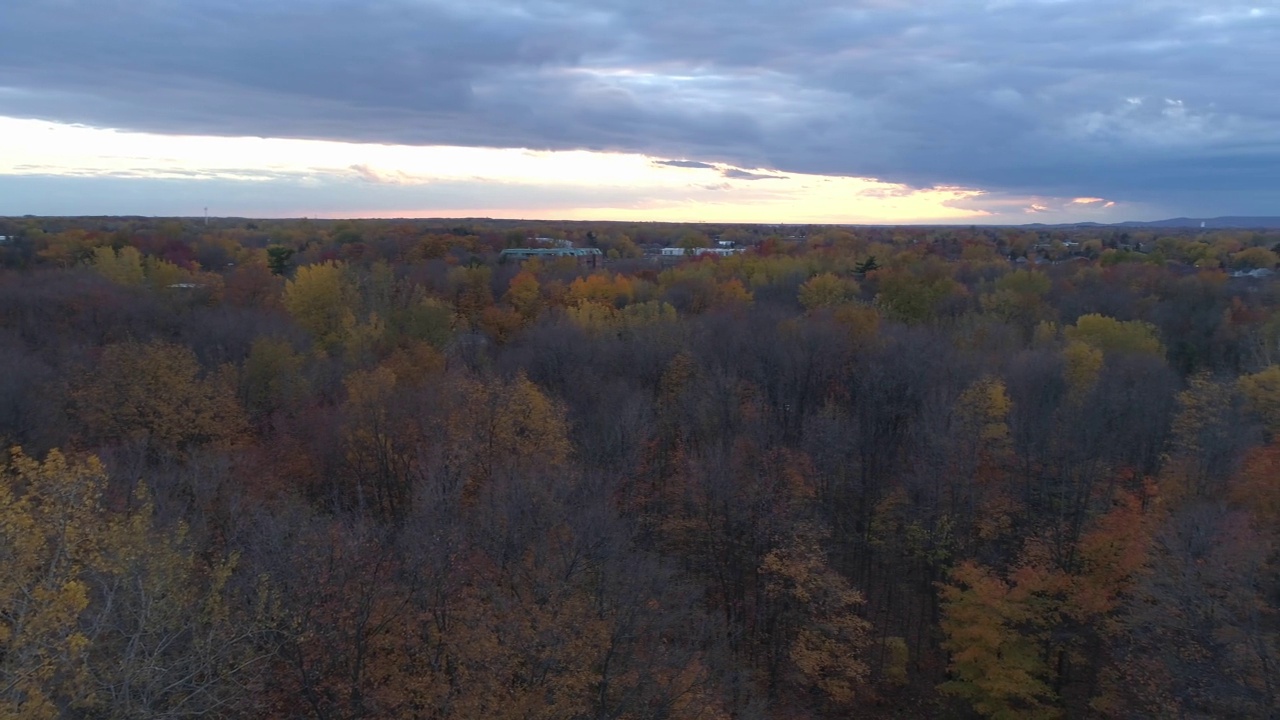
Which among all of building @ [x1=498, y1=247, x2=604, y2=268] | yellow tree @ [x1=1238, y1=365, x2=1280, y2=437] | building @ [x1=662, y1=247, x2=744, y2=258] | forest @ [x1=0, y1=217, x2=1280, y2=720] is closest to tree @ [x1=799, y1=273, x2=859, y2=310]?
forest @ [x1=0, y1=217, x2=1280, y2=720]

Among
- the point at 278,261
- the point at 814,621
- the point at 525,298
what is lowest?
the point at 814,621

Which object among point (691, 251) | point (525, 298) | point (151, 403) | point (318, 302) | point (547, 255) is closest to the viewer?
point (151, 403)

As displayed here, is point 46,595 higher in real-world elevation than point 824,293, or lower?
lower

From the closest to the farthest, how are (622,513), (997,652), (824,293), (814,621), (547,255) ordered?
1. (997,652)
2. (814,621)
3. (622,513)
4. (824,293)
5. (547,255)

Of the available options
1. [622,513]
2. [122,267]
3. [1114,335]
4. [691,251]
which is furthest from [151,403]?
[691,251]

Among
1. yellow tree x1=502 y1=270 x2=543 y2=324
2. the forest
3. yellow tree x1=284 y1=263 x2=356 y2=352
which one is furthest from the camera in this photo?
yellow tree x1=502 y1=270 x2=543 y2=324

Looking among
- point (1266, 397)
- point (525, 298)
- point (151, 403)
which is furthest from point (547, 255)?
point (1266, 397)

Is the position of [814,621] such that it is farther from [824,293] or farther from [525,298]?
[525,298]

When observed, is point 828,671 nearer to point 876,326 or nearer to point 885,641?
point 885,641

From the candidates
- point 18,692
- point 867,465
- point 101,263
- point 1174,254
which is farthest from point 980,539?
point 1174,254

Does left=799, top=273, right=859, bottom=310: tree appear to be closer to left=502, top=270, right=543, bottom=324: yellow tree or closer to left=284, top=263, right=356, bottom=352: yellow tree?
left=502, top=270, right=543, bottom=324: yellow tree

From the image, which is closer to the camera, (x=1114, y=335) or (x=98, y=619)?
(x=98, y=619)
